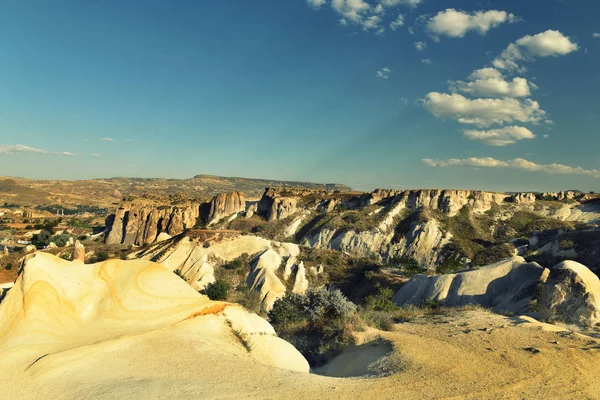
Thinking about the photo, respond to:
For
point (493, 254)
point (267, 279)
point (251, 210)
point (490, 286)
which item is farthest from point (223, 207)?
point (490, 286)

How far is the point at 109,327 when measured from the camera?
11.7 metres

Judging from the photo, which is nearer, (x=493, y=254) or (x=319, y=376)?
(x=319, y=376)

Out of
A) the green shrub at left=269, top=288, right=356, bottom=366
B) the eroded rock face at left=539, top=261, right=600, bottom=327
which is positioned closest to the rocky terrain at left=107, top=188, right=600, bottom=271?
the eroded rock face at left=539, top=261, right=600, bottom=327

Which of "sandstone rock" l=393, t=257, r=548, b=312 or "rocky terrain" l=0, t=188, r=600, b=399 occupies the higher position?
"rocky terrain" l=0, t=188, r=600, b=399

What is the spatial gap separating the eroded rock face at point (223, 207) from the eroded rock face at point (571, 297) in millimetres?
83022

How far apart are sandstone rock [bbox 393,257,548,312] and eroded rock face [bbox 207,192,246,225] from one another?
6642cm

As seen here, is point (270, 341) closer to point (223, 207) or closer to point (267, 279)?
point (267, 279)

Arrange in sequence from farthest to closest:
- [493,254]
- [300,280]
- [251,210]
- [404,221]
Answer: [251,210] → [404,221] → [493,254] → [300,280]

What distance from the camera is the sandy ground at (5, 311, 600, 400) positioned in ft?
26.9

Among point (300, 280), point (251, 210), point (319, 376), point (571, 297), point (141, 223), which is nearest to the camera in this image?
point (319, 376)

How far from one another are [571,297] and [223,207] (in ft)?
283

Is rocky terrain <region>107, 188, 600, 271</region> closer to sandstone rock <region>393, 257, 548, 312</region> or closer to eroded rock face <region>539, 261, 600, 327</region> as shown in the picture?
sandstone rock <region>393, 257, 548, 312</region>

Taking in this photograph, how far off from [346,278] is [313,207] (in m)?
45.5

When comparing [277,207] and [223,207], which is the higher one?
[277,207]
